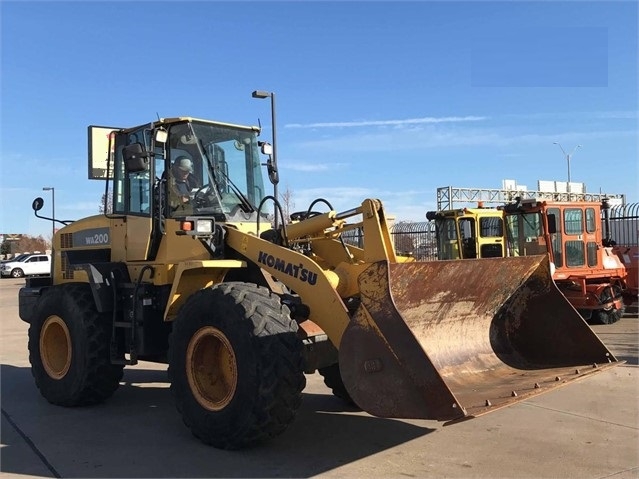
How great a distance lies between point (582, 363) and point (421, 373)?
2.30 meters

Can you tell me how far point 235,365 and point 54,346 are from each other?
346 cm

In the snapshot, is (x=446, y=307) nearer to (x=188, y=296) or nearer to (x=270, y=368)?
(x=270, y=368)

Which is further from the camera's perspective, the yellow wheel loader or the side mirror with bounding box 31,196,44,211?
the side mirror with bounding box 31,196,44,211

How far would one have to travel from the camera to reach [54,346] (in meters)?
7.38

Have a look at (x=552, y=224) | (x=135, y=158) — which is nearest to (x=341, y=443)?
(x=135, y=158)

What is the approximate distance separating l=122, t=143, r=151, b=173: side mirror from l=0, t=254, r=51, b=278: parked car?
40.3 m

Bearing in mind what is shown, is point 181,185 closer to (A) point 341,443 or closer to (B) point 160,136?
(B) point 160,136

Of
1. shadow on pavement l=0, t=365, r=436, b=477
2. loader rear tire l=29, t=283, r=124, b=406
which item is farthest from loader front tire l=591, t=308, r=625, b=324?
loader rear tire l=29, t=283, r=124, b=406

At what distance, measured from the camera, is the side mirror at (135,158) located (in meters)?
6.25

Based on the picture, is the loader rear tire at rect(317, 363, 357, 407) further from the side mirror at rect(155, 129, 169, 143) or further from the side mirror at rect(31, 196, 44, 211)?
the side mirror at rect(31, 196, 44, 211)

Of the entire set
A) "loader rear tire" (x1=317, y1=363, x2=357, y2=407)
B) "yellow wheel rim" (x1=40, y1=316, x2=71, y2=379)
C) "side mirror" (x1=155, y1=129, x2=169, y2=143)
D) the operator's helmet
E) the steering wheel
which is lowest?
"loader rear tire" (x1=317, y1=363, x2=357, y2=407)

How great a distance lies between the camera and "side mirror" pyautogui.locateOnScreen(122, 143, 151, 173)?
6254mm

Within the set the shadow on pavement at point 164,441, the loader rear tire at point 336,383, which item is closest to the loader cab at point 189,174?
the loader rear tire at point 336,383

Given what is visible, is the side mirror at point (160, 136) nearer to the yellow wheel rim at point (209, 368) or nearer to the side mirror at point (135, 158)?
the side mirror at point (135, 158)
